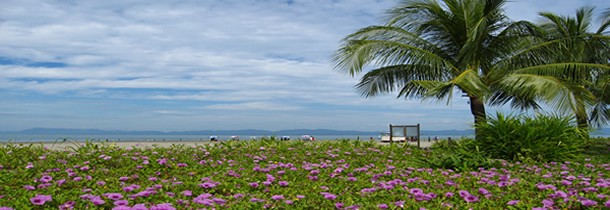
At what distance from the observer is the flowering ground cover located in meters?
4.90

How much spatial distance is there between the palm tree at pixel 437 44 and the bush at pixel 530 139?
3.06 meters

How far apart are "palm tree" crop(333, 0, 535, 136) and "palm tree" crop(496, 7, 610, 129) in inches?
42.5

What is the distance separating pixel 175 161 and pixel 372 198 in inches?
186

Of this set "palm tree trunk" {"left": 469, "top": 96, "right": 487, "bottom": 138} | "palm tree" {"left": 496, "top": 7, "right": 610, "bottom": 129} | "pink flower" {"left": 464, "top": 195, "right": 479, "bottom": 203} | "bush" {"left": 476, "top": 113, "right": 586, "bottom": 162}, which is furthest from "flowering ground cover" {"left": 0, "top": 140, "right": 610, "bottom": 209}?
"palm tree trunk" {"left": 469, "top": 96, "right": 487, "bottom": 138}

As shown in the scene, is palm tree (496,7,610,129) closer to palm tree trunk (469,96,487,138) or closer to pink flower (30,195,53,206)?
palm tree trunk (469,96,487,138)

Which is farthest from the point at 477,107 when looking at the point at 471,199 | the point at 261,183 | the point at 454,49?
the point at 471,199

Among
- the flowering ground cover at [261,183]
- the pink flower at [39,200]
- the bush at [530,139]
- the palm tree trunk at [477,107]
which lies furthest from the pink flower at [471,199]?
the palm tree trunk at [477,107]

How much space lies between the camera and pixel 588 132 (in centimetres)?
1299

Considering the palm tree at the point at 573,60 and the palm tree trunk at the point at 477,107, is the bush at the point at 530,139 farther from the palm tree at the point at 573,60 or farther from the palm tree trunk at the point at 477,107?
the palm tree trunk at the point at 477,107

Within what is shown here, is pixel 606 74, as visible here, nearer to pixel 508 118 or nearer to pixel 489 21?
pixel 489 21

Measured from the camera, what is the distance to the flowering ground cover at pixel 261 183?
16.1 feet

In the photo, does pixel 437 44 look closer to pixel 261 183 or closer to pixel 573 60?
pixel 573 60

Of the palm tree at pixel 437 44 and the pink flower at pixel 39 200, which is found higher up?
the palm tree at pixel 437 44

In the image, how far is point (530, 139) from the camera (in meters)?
10.8
